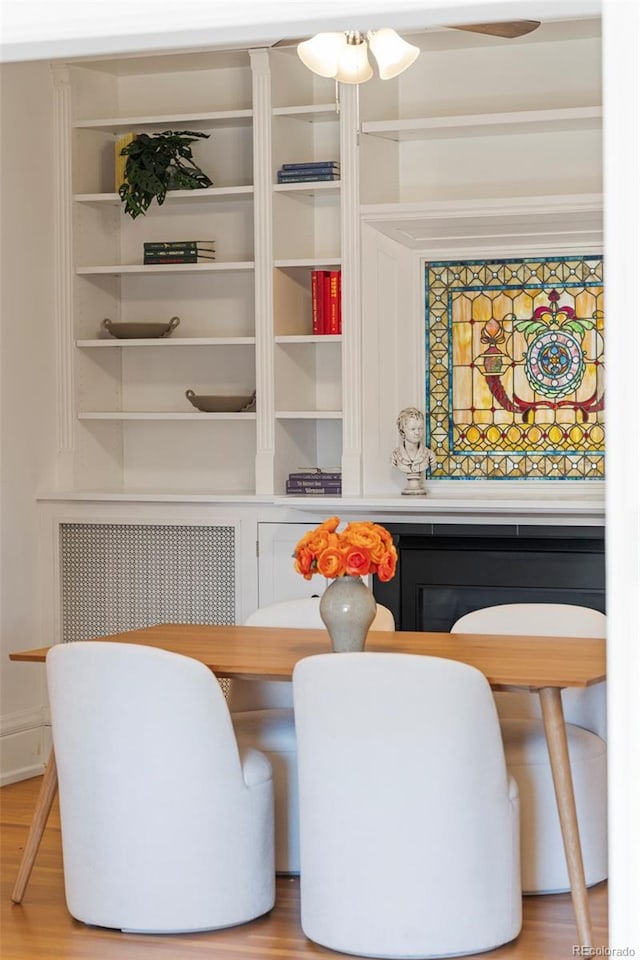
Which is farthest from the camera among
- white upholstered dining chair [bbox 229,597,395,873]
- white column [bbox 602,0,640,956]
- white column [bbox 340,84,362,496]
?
white column [bbox 340,84,362,496]

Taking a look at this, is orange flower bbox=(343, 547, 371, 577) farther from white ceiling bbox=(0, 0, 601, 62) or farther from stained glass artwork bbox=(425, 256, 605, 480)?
white ceiling bbox=(0, 0, 601, 62)

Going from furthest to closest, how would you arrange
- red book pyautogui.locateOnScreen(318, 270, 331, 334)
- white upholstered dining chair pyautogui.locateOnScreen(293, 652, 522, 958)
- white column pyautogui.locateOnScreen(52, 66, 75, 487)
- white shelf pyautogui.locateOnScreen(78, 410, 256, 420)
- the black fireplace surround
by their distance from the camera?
1. white column pyautogui.locateOnScreen(52, 66, 75, 487)
2. white shelf pyautogui.locateOnScreen(78, 410, 256, 420)
3. red book pyautogui.locateOnScreen(318, 270, 331, 334)
4. the black fireplace surround
5. white upholstered dining chair pyautogui.locateOnScreen(293, 652, 522, 958)

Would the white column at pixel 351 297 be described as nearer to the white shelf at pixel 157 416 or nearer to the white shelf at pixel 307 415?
the white shelf at pixel 307 415

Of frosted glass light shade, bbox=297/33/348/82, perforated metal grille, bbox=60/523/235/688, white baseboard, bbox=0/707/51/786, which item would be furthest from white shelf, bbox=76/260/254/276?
white baseboard, bbox=0/707/51/786

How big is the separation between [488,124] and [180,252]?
4.58ft

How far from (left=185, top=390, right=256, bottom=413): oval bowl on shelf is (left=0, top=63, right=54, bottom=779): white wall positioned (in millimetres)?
641

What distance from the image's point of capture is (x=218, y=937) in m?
3.27

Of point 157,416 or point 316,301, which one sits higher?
point 316,301

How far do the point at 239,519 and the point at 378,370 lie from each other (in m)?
0.84

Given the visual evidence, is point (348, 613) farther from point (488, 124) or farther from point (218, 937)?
point (488, 124)

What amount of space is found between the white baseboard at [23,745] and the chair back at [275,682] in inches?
50.8

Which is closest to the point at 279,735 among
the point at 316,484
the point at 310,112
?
the point at 316,484

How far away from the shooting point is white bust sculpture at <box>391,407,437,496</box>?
5.05 m

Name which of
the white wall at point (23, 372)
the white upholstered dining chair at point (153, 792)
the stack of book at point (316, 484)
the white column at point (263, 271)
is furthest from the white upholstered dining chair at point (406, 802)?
the white wall at point (23, 372)
